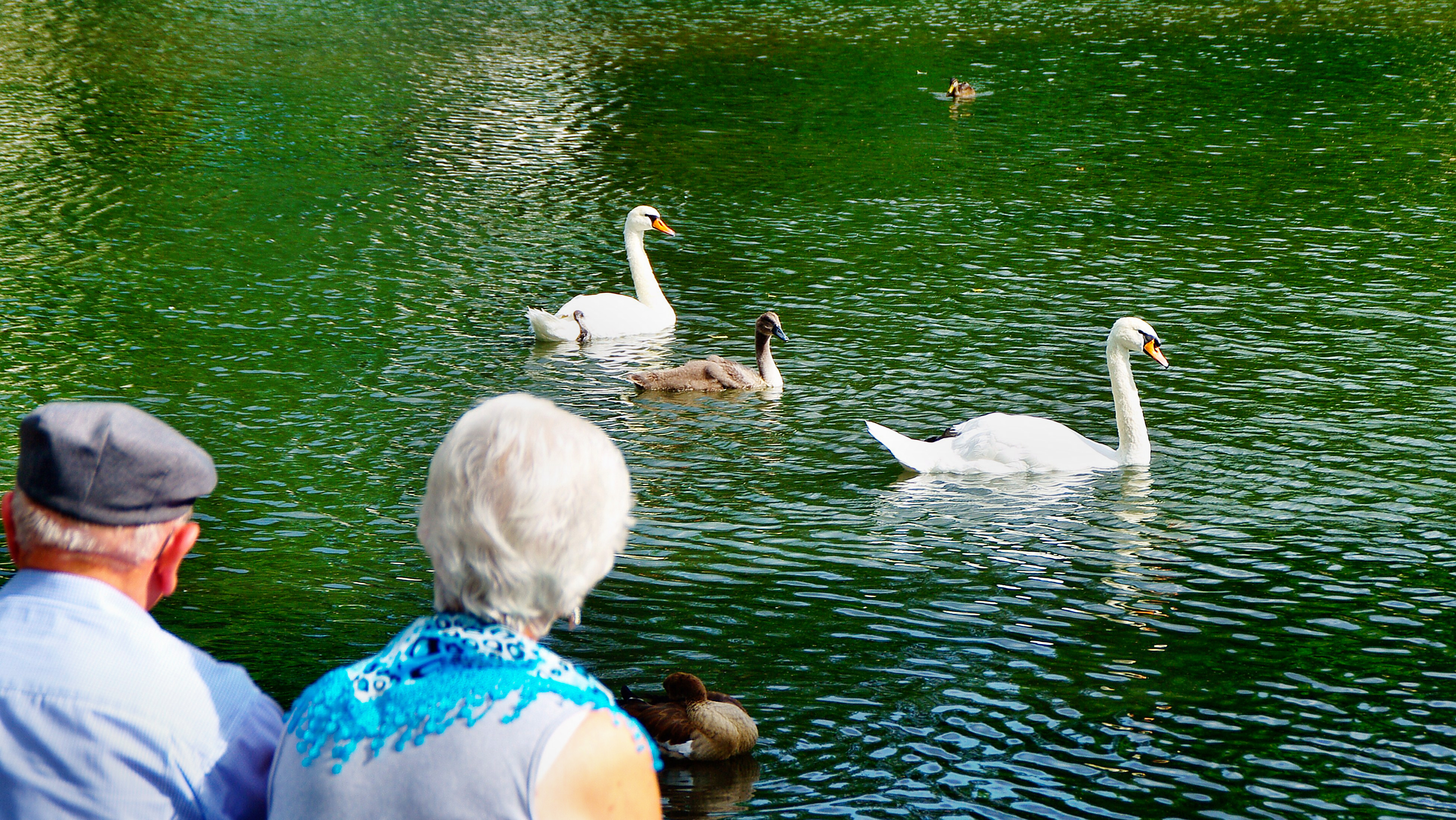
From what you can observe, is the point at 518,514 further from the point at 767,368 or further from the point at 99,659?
the point at 767,368

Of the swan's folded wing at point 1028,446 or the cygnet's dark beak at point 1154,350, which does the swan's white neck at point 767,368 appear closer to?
the swan's folded wing at point 1028,446

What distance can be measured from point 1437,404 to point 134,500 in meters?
11.5

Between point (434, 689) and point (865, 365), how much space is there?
37.3ft

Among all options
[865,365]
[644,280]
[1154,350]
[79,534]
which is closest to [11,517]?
[79,534]

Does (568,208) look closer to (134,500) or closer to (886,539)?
(886,539)

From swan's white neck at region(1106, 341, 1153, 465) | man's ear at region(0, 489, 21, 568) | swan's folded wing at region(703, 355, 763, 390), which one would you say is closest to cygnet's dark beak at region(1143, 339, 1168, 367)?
swan's white neck at region(1106, 341, 1153, 465)

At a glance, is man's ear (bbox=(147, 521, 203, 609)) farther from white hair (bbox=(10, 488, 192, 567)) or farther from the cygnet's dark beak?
the cygnet's dark beak

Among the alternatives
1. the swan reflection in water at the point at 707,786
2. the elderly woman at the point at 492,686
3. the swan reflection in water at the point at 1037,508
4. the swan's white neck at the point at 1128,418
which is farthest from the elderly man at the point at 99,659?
the swan's white neck at the point at 1128,418

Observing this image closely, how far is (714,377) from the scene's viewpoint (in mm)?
13172

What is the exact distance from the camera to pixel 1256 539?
9.49 metres

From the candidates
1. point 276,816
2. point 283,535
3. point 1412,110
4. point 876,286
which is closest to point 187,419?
point 283,535

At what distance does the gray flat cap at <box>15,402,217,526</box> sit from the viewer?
2.79 meters

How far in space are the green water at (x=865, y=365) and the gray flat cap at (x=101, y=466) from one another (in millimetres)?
3803

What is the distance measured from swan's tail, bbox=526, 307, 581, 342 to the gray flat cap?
11659mm
